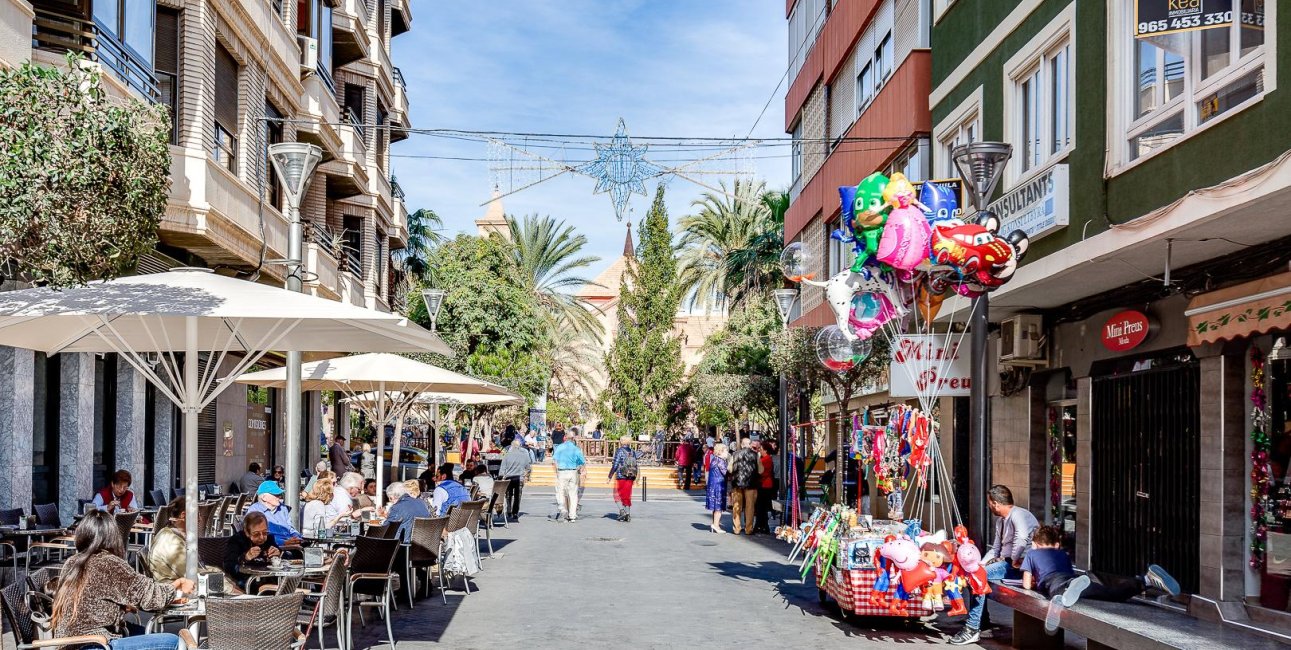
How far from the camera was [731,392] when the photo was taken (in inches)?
1684

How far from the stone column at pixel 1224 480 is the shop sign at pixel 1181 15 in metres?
3.23

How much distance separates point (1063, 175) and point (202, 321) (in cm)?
920

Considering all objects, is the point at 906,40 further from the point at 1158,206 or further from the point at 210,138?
the point at 210,138

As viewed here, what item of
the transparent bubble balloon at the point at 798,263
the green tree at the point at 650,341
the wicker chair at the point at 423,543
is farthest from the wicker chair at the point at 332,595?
the green tree at the point at 650,341

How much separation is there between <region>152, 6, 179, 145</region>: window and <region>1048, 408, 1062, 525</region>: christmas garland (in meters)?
13.7

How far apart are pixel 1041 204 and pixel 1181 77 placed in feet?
9.10

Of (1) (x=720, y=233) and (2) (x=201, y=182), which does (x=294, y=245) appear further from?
(1) (x=720, y=233)

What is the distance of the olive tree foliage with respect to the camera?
24.2ft

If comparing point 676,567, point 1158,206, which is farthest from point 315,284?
point 1158,206

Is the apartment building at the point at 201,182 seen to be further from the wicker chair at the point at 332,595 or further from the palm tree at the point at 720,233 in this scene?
the palm tree at the point at 720,233

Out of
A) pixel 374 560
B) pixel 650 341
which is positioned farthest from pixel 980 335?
pixel 650 341

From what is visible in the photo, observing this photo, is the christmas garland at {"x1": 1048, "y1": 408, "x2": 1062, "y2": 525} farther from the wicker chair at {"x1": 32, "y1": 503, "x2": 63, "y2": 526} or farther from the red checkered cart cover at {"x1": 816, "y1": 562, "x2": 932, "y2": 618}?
the wicker chair at {"x1": 32, "y1": 503, "x2": 63, "y2": 526}

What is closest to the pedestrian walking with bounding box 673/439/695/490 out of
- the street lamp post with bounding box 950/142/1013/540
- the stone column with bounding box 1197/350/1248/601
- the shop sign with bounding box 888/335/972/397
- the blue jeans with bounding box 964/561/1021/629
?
the shop sign with bounding box 888/335/972/397

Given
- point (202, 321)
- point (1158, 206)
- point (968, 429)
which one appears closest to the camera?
point (202, 321)
